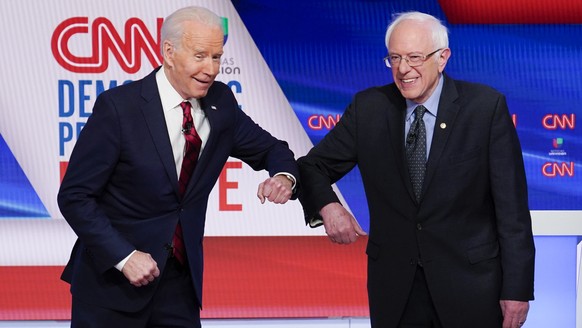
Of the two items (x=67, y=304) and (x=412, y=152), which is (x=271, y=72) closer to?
(x=67, y=304)

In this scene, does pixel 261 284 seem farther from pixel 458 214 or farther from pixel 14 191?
pixel 458 214

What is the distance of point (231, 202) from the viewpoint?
4598 millimetres

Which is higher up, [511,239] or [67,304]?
[511,239]

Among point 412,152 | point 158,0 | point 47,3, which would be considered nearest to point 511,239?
point 412,152

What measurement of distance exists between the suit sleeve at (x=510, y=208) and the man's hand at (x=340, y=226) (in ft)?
1.24

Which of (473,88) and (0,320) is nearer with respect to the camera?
(473,88)

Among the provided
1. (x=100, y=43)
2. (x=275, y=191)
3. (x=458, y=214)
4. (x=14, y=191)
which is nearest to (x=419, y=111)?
(x=458, y=214)

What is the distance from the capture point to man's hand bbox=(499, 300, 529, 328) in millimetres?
2605

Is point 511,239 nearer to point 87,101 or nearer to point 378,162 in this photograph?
point 378,162

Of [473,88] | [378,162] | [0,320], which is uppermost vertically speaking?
[473,88]

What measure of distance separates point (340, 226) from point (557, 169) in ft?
7.11

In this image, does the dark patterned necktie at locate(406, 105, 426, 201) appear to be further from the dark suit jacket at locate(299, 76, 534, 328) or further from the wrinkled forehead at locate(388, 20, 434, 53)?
the wrinkled forehead at locate(388, 20, 434, 53)

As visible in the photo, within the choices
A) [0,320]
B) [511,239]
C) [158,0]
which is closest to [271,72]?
[158,0]

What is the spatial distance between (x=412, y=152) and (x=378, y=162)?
0.11m
